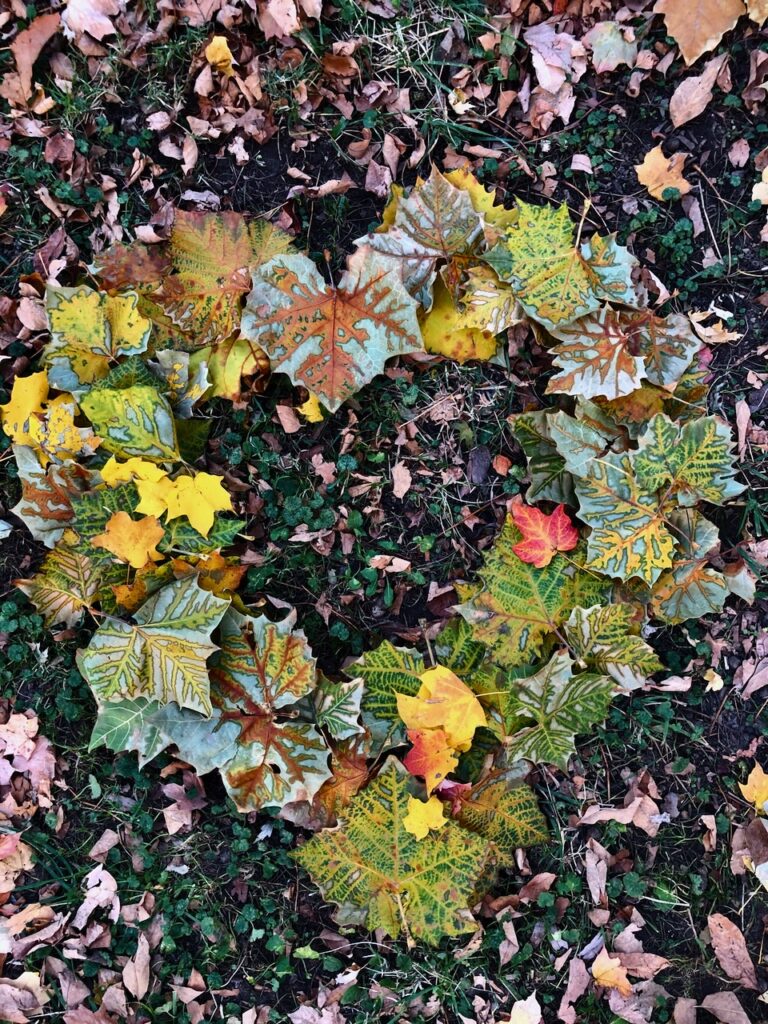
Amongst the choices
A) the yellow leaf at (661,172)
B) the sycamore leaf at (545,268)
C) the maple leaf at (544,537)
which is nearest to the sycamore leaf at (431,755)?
the maple leaf at (544,537)

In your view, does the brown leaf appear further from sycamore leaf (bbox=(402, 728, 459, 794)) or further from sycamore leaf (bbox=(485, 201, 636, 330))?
sycamore leaf (bbox=(485, 201, 636, 330))

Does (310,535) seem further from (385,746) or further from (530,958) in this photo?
(530,958)

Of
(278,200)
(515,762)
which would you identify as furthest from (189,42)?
(515,762)

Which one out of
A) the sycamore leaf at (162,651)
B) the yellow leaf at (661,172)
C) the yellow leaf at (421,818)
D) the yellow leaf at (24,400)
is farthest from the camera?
the yellow leaf at (661,172)

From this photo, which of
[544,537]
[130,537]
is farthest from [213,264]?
[544,537]

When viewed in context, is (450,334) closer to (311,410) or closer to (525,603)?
(311,410)

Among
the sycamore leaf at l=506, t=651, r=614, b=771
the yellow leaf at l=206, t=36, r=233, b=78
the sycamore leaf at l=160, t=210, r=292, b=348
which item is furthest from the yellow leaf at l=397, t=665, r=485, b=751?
the yellow leaf at l=206, t=36, r=233, b=78

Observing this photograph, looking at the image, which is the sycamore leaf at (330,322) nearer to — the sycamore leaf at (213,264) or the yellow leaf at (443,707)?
the sycamore leaf at (213,264)
